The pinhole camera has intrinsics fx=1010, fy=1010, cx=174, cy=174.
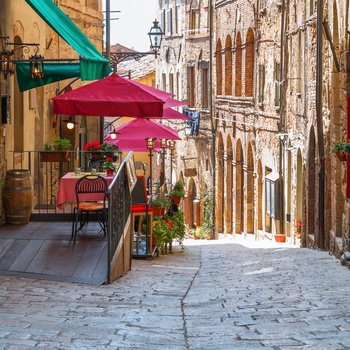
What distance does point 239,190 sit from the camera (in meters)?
30.2

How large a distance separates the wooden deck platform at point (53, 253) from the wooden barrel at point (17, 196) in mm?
252

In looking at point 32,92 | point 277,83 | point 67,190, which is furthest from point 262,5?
point 67,190

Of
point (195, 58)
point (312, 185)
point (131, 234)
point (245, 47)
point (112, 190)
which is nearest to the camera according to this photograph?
point (112, 190)

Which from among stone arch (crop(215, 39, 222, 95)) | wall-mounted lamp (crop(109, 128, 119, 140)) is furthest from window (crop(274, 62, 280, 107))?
stone arch (crop(215, 39, 222, 95))

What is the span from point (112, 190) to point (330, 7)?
7684 mm

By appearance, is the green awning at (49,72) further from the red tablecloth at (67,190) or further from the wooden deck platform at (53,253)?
the wooden deck platform at (53,253)

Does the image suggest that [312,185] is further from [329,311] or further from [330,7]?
[329,311]

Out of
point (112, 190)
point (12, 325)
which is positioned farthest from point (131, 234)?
point (12, 325)

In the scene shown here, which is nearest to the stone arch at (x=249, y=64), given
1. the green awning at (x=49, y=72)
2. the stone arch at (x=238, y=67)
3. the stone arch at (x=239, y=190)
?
the stone arch at (x=238, y=67)

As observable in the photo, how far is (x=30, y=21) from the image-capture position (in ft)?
61.7

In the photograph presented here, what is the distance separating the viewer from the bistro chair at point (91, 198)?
13844 millimetres

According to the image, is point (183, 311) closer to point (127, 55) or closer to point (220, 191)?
point (127, 55)

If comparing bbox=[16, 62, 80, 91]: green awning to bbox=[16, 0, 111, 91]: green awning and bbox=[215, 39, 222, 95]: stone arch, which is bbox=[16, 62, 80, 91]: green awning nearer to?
bbox=[16, 0, 111, 91]: green awning

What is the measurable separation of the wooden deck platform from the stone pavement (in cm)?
34
